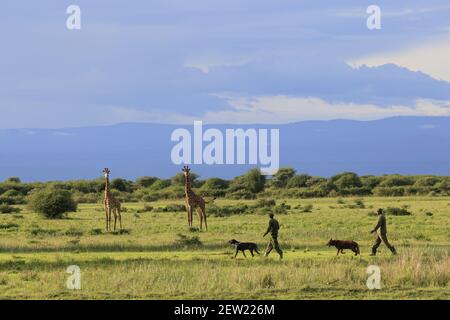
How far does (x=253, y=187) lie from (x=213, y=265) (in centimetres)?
7649

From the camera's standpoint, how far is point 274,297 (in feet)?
61.7

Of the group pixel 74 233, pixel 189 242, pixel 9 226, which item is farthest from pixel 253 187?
pixel 189 242

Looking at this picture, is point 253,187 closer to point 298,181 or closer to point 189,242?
point 298,181

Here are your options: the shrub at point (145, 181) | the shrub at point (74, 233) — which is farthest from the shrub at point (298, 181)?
the shrub at point (74, 233)

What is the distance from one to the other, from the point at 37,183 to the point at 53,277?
286ft

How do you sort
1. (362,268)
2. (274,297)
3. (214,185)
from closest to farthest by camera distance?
1. (274,297)
2. (362,268)
3. (214,185)

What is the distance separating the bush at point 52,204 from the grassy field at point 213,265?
11.8 metres

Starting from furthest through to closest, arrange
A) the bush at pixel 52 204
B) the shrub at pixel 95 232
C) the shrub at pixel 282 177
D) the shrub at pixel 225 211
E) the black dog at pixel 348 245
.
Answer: the shrub at pixel 282 177
the shrub at pixel 225 211
the bush at pixel 52 204
the shrub at pixel 95 232
the black dog at pixel 348 245

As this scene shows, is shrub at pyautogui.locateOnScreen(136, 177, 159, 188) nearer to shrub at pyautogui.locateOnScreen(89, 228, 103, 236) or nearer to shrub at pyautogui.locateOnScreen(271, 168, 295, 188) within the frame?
shrub at pyautogui.locateOnScreen(271, 168, 295, 188)

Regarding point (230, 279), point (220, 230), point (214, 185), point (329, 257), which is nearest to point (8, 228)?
point (220, 230)

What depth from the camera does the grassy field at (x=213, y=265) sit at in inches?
763

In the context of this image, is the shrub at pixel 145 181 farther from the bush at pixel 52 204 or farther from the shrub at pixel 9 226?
the shrub at pixel 9 226

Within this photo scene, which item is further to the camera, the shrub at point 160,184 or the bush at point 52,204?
the shrub at point 160,184
